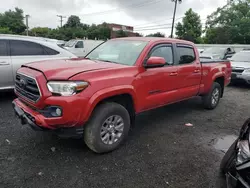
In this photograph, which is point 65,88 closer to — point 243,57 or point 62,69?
point 62,69

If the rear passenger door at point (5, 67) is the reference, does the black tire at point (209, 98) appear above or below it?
below

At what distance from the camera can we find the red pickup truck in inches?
113

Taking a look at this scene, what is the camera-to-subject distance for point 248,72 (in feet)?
29.9

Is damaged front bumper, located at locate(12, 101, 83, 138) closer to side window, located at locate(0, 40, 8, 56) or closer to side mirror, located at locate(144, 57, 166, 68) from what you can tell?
side mirror, located at locate(144, 57, 166, 68)

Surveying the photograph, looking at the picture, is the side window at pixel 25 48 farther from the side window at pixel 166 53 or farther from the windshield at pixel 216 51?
the windshield at pixel 216 51

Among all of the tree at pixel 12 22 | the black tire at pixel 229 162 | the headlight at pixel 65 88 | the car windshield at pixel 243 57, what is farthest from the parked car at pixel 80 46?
the tree at pixel 12 22

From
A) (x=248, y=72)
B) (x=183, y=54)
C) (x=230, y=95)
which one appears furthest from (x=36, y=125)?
(x=248, y=72)

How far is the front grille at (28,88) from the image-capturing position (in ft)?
9.87

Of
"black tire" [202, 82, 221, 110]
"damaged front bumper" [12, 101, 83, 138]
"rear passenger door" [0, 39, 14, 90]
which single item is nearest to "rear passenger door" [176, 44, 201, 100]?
"black tire" [202, 82, 221, 110]

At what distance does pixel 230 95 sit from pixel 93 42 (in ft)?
46.8

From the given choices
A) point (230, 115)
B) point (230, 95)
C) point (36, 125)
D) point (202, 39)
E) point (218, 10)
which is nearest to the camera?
point (36, 125)

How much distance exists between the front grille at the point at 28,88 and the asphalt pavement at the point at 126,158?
0.88 meters

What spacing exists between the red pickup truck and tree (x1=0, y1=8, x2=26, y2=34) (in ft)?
218

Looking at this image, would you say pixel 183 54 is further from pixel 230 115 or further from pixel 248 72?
pixel 248 72
